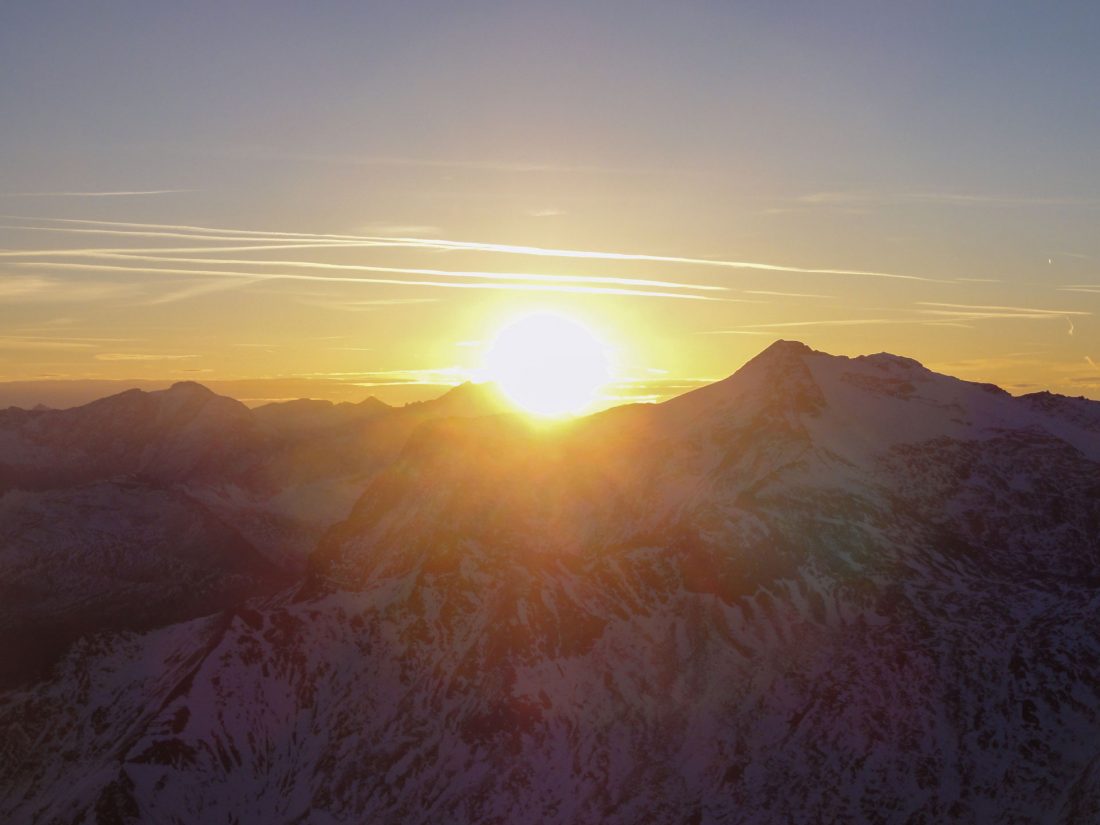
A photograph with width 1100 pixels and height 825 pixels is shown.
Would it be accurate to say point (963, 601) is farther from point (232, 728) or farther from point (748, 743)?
point (232, 728)

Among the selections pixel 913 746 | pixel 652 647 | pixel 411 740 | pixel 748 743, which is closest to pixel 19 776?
pixel 411 740

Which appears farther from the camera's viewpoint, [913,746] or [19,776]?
[19,776]

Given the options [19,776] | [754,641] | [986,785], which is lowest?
[19,776]

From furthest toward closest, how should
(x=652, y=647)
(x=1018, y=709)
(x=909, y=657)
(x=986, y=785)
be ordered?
(x=652, y=647) < (x=909, y=657) < (x=1018, y=709) < (x=986, y=785)

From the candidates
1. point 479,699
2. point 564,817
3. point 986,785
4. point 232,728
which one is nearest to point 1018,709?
point 986,785

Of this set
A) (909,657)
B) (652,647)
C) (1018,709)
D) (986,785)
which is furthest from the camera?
(652,647)

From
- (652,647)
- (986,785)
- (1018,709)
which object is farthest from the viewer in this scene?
(652,647)

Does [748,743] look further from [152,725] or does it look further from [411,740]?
[152,725]

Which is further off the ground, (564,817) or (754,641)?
(754,641)

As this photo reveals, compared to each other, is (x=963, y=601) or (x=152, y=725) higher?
(x=963, y=601)
